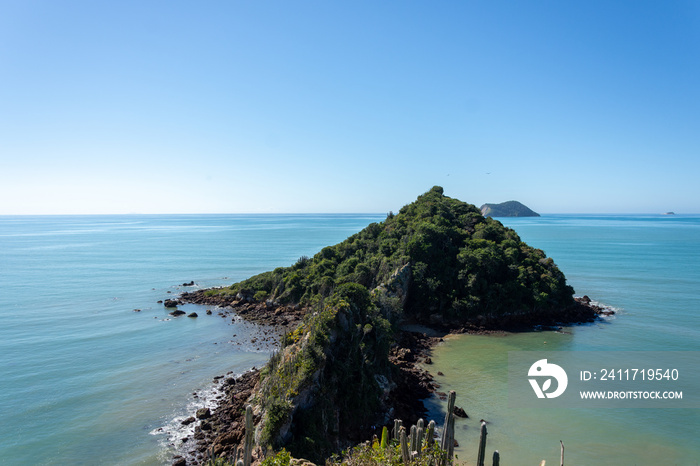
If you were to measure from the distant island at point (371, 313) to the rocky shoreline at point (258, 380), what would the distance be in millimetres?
94

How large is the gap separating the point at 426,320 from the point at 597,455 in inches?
812

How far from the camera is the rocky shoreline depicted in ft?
59.2

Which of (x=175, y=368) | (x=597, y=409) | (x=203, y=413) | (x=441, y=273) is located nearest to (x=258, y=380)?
(x=203, y=413)

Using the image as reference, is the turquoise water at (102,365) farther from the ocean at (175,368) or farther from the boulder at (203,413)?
the boulder at (203,413)

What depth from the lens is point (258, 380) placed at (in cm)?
2306

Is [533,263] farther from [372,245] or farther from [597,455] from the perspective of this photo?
[597,455]

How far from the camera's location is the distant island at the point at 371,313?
16781 millimetres

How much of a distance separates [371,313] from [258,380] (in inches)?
316

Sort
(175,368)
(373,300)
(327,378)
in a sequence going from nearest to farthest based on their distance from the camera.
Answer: (327,378) < (175,368) < (373,300)

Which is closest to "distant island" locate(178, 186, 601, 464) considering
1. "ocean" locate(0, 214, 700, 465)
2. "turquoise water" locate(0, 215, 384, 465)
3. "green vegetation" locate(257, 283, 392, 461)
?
"green vegetation" locate(257, 283, 392, 461)

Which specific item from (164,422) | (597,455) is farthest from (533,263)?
(164,422)

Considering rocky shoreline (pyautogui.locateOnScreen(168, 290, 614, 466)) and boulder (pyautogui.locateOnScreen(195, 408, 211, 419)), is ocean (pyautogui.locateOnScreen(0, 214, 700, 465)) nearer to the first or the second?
boulder (pyautogui.locateOnScreen(195, 408, 211, 419))

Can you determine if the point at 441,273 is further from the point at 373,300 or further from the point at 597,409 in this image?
the point at 597,409

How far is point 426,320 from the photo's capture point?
37.6 meters
